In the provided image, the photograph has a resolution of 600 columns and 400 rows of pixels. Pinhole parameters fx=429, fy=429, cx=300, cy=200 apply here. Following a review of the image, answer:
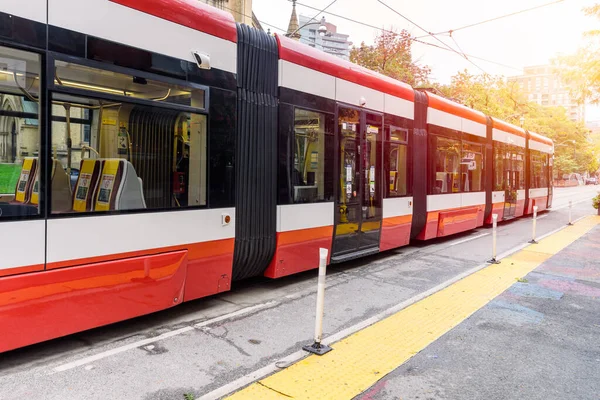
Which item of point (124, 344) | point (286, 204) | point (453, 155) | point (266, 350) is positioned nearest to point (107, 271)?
point (124, 344)

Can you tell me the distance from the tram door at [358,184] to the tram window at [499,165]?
23.6ft

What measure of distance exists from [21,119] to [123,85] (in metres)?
0.98

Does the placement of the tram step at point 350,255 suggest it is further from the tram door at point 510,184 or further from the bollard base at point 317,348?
the tram door at point 510,184

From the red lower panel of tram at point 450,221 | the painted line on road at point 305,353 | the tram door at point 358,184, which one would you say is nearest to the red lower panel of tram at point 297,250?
the tram door at point 358,184

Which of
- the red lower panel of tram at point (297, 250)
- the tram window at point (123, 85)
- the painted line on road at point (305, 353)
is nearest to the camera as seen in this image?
the painted line on road at point (305, 353)

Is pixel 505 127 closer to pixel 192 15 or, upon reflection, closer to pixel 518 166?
pixel 518 166

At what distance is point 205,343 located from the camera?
446cm

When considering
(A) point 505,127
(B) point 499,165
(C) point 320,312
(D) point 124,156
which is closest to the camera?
(C) point 320,312

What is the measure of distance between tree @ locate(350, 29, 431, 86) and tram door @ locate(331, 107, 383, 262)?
1869 cm

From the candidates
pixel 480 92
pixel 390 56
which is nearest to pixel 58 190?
pixel 390 56

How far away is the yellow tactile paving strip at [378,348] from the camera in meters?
3.58

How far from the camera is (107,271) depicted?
416 cm

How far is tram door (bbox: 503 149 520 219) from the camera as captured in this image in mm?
14972

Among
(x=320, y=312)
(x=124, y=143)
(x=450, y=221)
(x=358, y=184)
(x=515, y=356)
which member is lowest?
(x=515, y=356)
